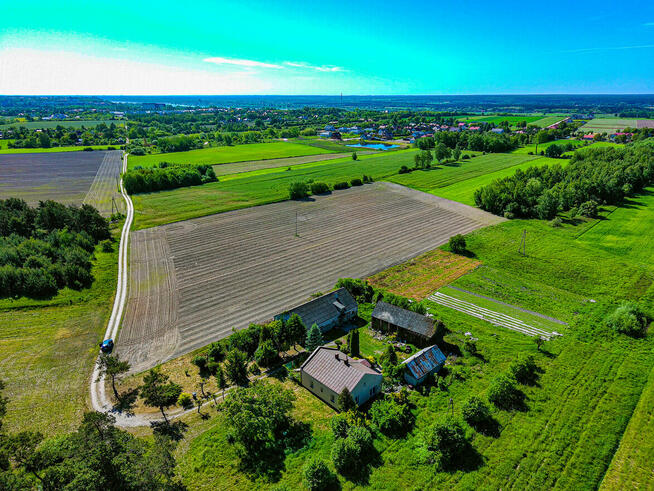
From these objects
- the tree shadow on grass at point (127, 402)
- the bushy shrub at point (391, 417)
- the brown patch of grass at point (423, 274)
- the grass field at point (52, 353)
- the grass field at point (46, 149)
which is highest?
the grass field at point (46, 149)

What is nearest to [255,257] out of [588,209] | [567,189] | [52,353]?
[52,353]

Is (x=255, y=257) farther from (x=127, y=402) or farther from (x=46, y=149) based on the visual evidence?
(x=46, y=149)

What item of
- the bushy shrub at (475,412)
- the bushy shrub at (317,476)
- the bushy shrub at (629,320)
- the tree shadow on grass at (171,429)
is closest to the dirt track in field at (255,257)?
the tree shadow on grass at (171,429)

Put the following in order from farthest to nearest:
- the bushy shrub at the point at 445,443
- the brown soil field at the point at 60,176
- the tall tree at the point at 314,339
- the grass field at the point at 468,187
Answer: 1. the brown soil field at the point at 60,176
2. the grass field at the point at 468,187
3. the tall tree at the point at 314,339
4. the bushy shrub at the point at 445,443

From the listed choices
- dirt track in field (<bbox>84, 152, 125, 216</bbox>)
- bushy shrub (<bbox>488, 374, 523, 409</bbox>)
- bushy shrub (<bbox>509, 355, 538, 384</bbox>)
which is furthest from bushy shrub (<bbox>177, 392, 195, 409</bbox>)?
dirt track in field (<bbox>84, 152, 125, 216</bbox>)

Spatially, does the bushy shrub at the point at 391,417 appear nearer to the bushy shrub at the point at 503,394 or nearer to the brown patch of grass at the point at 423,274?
the bushy shrub at the point at 503,394

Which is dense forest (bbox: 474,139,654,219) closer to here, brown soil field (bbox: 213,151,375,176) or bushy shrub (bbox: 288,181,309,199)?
bushy shrub (bbox: 288,181,309,199)

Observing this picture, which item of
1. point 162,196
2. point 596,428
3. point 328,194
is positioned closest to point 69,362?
point 596,428

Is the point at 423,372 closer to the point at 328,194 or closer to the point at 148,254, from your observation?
the point at 148,254
